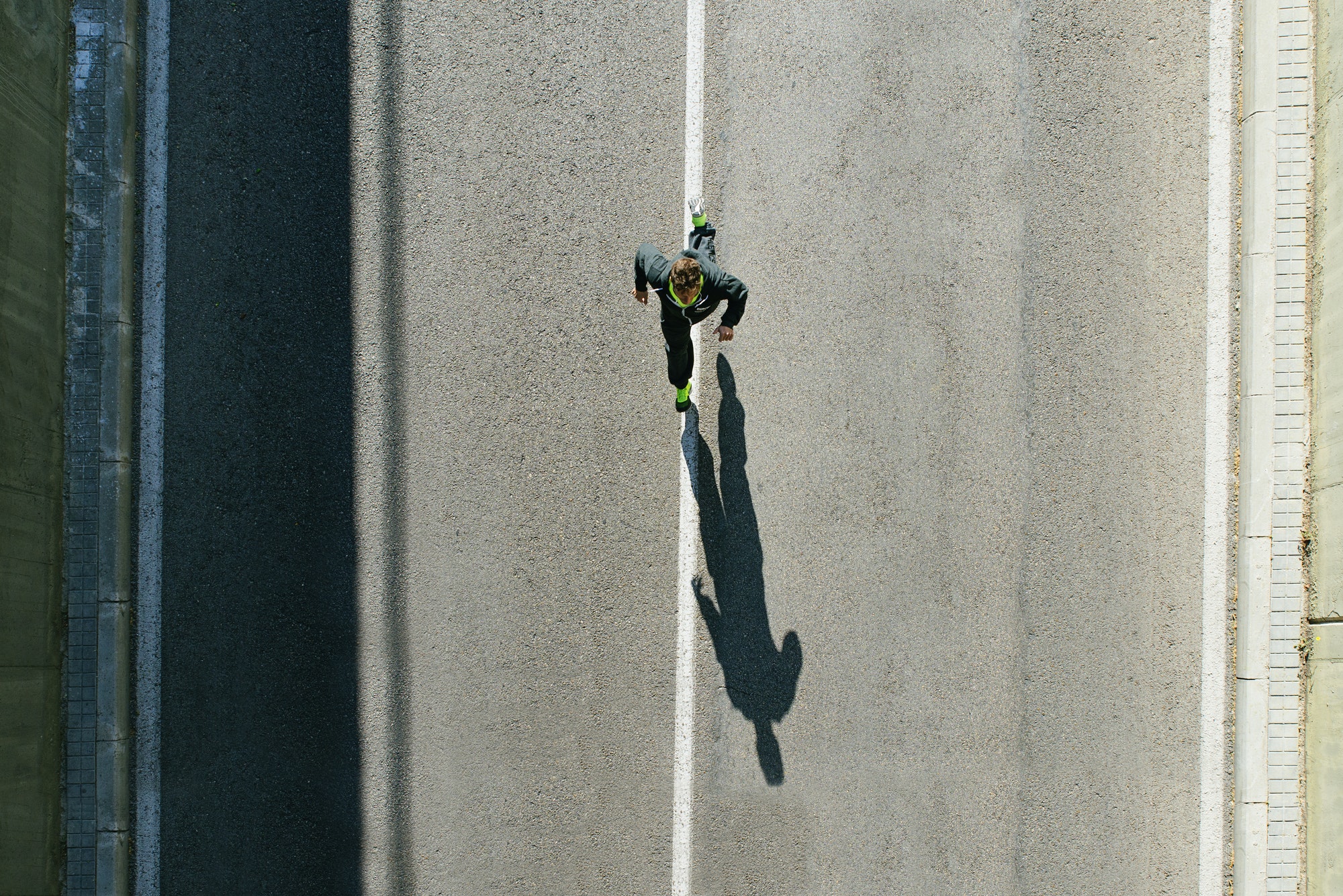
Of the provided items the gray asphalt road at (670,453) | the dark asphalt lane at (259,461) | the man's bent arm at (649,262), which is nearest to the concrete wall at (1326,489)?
the gray asphalt road at (670,453)

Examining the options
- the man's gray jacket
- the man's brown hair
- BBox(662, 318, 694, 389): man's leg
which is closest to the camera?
the man's brown hair

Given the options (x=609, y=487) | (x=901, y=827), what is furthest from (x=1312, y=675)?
(x=609, y=487)

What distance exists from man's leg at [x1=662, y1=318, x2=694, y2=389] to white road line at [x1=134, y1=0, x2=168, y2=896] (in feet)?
12.1

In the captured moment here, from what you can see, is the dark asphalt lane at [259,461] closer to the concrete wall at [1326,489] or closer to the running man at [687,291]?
the running man at [687,291]

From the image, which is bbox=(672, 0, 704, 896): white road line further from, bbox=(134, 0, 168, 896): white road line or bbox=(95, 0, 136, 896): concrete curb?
bbox=(95, 0, 136, 896): concrete curb

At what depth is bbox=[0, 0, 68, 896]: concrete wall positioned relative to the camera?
500cm

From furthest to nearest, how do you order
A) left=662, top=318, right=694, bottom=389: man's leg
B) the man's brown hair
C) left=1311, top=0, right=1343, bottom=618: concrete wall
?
1. left=1311, top=0, right=1343, bottom=618: concrete wall
2. left=662, top=318, right=694, bottom=389: man's leg
3. the man's brown hair

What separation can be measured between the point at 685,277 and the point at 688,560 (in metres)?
2.13

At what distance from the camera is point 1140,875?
5332 millimetres

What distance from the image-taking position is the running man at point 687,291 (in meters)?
4.36

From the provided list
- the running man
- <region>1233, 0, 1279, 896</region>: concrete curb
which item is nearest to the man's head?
the running man

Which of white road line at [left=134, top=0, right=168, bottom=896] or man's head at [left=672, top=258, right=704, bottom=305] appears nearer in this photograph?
man's head at [left=672, top=258, right=704, bottom=305]

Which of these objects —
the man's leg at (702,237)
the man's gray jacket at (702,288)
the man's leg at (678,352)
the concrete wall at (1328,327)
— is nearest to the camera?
the man's gray jacket at (702,288)

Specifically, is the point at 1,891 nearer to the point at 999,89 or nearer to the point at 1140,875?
the point at 1140,875
